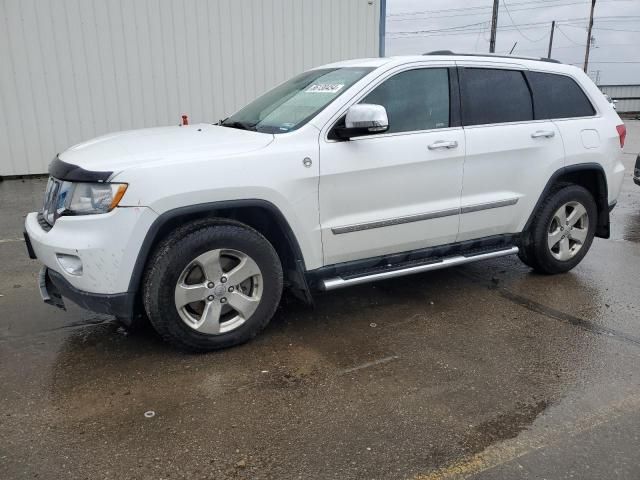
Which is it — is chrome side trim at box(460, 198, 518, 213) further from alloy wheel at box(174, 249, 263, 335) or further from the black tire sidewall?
alloy wheel at box(174, 249, 263, 335)

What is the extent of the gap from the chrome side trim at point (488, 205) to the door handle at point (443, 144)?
49cm

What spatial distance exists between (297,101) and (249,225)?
1.05 meters

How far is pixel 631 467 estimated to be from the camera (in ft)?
Answer: 8.41

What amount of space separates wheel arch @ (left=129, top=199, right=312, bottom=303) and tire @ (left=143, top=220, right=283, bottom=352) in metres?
0.07

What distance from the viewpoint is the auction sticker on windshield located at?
13.2 ft

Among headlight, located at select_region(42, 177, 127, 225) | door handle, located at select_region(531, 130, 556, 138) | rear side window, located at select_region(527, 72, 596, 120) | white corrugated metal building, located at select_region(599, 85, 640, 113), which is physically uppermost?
rear side window, located at select_region(527, 72, 596, 120)

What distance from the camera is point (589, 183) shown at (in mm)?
5262

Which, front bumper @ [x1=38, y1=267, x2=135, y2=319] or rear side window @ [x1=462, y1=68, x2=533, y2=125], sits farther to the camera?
rear side window @ [x1=462, y1=68, x2=533, y2=125]

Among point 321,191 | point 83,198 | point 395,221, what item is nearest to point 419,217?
point 395,221

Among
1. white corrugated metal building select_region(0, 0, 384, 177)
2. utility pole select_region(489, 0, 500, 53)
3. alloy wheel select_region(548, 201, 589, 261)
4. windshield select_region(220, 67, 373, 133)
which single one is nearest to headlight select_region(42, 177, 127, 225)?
windshield select_region(220, 67, 373, 133)

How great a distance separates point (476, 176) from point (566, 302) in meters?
1.30

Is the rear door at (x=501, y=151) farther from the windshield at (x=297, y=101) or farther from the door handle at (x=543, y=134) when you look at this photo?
the windshield at (x=297, y=101)

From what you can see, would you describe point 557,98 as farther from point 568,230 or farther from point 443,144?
point 443,144

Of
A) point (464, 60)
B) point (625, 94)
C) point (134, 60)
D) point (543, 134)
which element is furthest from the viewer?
point (625, 94)
